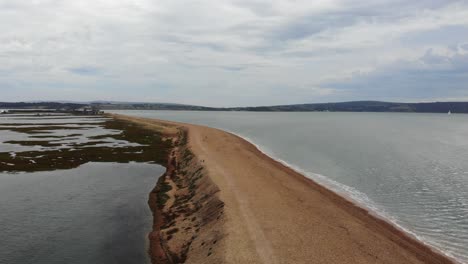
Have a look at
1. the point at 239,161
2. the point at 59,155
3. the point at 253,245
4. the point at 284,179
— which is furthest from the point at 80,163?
the point at 253,245

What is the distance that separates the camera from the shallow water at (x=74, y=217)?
22188mm

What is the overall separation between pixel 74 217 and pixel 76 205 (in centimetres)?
329

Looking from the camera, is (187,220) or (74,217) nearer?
(187,220)

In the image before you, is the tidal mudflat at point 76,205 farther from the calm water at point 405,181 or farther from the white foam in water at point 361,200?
the calm water at point 405,181

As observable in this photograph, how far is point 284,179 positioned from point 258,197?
10036 millimetres

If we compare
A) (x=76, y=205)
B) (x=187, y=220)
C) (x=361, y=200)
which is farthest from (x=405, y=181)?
(x=76, y=205)

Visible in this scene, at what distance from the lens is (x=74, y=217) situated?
28422 mm

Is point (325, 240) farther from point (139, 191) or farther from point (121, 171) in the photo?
point (121, 171)

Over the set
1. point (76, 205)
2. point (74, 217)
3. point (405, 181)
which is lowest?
point (74, 217)

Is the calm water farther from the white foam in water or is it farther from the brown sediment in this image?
the brown sediment

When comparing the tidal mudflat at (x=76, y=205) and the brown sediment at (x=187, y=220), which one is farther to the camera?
the tidal mudflat at (x=76, y=205)

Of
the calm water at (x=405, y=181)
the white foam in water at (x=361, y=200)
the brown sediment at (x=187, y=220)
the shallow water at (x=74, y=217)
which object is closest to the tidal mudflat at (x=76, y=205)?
the shallow water at (x=74, y=217)

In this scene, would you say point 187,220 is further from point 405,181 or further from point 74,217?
point 405,181

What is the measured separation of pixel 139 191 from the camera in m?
37.2
